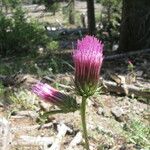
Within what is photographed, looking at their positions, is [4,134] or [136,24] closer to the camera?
[4,134]

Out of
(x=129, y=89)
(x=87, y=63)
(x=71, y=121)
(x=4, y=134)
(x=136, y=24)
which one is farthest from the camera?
(x=136, y=24)

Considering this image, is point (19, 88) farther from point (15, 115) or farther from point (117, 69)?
point (117, 69)

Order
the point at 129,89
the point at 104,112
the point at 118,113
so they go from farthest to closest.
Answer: the point at 129,89 < the point at 104,112 < the point at 118,113

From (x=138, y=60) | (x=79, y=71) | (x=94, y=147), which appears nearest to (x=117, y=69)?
(x=138, y=60)

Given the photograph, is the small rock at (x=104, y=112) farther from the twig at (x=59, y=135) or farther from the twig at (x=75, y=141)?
the twig at (x=75, y=141)

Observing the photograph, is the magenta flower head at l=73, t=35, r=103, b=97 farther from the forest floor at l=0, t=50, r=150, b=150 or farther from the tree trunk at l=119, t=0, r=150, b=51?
the tree trunk at l=119, t=0, r=150, b=51

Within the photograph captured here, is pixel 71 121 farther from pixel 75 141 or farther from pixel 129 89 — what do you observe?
pixel 129 89

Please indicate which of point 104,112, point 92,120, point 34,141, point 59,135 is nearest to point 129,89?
point 104,112

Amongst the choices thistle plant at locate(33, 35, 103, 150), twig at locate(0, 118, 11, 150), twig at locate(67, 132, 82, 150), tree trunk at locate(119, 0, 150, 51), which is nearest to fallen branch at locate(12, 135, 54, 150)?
twig at locate(0, 118, 11, 150)

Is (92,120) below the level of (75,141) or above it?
below
